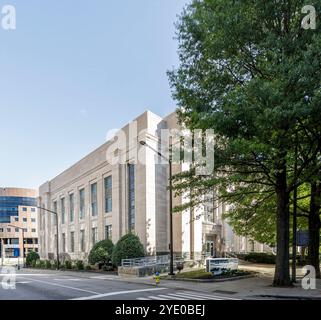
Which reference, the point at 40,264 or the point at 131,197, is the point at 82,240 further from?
the point at 131,197

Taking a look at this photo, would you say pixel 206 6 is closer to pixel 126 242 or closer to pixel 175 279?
pixel 175 279

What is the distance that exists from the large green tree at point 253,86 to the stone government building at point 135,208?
478 inches

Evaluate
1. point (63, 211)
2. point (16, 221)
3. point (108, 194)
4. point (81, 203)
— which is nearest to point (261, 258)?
point (108, 194)

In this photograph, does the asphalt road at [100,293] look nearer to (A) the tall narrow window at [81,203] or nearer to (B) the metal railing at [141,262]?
(B) the metal railing at [141,262]

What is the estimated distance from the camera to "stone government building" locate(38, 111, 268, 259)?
126 feet

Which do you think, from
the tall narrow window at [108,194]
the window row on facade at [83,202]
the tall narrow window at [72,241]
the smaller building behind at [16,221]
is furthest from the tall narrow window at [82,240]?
the smaller building behind at [16,221]

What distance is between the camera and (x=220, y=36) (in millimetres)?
16984

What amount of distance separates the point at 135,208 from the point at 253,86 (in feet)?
86.0

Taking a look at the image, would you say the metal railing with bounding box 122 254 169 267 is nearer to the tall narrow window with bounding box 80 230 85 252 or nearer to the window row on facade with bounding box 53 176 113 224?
the window row on facade with bounding box 53 176 113 224

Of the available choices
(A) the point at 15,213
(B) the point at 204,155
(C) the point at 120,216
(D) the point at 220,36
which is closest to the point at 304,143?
(B) the point at 204,155

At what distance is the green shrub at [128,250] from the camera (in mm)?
32469

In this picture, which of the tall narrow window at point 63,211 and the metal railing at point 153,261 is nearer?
the metal railing at point 153,261

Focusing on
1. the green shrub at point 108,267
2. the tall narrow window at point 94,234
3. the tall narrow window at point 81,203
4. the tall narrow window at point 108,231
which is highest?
the tall narrow window at point 81,203
